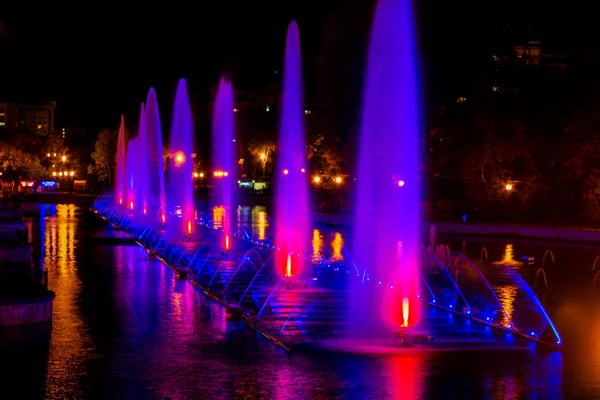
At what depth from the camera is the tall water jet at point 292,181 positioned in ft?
88.4

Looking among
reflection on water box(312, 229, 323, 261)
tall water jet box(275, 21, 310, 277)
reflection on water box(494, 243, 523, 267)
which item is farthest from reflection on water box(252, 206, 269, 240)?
reflection on water box(494, 243, 523, 267)

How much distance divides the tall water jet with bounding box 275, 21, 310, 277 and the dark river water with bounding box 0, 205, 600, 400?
5287 mm

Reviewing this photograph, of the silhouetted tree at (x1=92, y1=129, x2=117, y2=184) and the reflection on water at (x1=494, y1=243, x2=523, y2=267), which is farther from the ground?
the silhouetted tree at (x1=92, y1=129, x2=117, y2=184)

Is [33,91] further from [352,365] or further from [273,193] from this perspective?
[352,365]

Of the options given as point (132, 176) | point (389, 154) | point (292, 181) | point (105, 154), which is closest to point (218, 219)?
point (389, 154)

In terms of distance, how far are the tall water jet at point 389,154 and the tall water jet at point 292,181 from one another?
2.13m

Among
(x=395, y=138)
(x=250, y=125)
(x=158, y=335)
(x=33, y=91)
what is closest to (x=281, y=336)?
(x=158, y=335)

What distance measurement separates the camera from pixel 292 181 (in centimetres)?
6094

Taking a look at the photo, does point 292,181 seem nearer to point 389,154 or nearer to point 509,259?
point 389,154

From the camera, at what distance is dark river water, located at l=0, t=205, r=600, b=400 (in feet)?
34.7

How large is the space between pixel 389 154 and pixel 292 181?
19.2m

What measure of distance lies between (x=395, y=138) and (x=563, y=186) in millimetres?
11081

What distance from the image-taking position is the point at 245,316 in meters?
15.6

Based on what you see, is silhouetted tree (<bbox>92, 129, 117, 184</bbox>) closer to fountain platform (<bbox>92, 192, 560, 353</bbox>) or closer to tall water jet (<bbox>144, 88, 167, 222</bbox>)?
tall water jet (<bbox>144, 88, 167, 222</bbox>)
